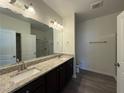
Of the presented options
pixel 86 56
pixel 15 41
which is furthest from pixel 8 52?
pixel 86 56

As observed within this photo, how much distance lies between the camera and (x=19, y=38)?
5.90ft

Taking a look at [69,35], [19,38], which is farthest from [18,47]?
[69,35]

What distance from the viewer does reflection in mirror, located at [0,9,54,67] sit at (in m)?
1.51

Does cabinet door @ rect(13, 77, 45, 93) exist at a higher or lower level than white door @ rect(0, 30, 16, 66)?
lower

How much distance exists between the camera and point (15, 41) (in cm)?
169

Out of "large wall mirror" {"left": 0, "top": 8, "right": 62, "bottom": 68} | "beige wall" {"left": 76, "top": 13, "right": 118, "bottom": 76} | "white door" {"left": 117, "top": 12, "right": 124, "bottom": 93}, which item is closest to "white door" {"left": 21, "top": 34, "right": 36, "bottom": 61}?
"large wall mirror" {"left": 0, "top": 8, "right": 62, "bottom": 68}

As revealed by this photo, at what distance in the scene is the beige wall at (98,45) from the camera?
3.57 meters

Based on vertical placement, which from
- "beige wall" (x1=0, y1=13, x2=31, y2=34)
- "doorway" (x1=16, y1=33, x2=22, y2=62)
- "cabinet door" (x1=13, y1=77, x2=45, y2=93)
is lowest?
"cabinet door" (x1=13, y1=77, x2=45, y2=93)

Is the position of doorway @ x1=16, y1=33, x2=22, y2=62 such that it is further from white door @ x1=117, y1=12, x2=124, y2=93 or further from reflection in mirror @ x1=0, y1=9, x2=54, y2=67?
white door @ x1=117, y1=12, x2=124, y2=93

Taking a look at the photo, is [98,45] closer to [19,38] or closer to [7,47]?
[19,38]

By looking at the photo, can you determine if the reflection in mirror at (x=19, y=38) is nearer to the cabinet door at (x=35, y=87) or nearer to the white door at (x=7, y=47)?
the white door at (x=7, y=47)

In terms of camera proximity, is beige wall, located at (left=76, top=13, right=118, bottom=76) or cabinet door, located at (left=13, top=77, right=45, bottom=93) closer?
cabinet door, located at (left=13, top=77, right=45, bottom=93)

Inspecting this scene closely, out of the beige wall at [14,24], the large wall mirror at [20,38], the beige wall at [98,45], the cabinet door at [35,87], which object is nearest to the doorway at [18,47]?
the large wall mirror at [20,38]

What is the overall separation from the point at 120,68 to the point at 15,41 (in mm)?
2124
